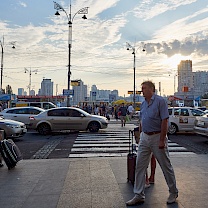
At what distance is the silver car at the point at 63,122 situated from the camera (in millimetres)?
16781

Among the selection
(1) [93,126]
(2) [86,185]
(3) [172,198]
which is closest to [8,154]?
(2) [86,185]

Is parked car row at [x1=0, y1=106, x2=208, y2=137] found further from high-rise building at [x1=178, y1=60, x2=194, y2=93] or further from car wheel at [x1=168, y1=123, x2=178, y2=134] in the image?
high-rise building at [x1=178, y1=60, x2=194, y2=93]

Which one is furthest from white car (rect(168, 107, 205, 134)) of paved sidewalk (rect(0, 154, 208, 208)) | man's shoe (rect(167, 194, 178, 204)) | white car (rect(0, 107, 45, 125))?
man's shoe (rect(167, 194, 178, 204))

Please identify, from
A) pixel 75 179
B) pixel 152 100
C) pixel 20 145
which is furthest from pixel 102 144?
pixel 152 100

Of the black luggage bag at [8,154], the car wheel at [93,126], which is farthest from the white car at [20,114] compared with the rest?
the black luggage bag at [8,154]

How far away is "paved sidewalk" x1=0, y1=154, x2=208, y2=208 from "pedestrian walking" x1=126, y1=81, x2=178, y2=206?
254 millimetres

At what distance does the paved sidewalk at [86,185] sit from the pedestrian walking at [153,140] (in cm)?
25

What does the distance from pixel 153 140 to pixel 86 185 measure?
1.89 m

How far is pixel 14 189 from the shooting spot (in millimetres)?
5922

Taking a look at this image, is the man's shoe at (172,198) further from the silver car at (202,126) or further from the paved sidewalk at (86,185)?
the silver car at (202,126)

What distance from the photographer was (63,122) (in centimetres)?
1683

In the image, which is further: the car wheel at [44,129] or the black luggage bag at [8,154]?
the car wheel at [44,129]

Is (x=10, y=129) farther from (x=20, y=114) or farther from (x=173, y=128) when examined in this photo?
(x=173, y=128)

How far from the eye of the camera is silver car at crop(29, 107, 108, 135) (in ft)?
55.1
